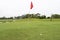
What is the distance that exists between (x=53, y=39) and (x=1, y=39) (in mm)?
3094

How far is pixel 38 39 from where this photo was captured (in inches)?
470

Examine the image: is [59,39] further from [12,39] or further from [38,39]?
[12,39]

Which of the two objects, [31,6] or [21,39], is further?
[31,6]

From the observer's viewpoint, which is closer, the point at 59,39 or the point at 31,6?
the point at 59,39

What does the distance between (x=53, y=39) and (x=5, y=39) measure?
112 inches

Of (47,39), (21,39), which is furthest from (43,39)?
(21,39)

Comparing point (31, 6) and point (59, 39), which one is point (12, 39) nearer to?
point (59, 39)

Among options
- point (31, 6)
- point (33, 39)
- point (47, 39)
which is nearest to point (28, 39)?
point (33, 39)

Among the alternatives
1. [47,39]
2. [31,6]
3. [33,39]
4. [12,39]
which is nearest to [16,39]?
[12,39]

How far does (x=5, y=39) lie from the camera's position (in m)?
12.2

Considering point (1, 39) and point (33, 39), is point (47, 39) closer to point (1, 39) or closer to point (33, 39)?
point (33, 39)

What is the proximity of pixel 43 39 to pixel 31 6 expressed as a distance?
793 inches

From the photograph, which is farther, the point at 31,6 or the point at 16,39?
the point at 31,6

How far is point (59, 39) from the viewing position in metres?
11.7
